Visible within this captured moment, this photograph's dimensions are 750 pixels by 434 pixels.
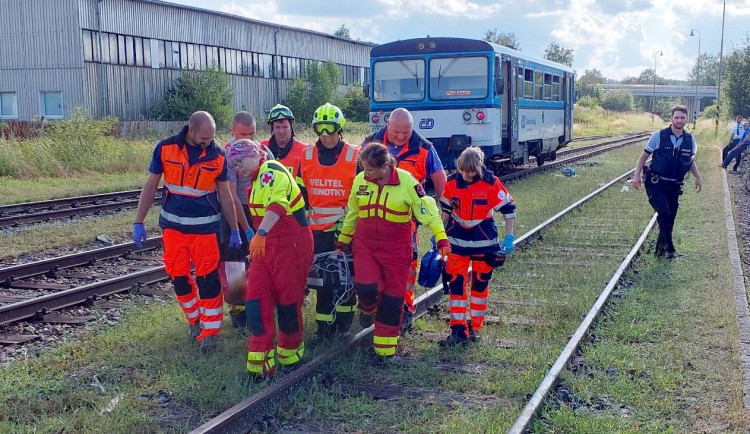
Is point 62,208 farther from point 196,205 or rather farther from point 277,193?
point 277,193

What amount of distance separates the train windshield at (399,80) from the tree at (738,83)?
31.4 m

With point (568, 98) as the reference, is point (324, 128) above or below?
below

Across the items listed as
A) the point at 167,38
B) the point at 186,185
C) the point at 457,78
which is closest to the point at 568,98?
the point at 457,78

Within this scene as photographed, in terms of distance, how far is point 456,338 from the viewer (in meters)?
6.18

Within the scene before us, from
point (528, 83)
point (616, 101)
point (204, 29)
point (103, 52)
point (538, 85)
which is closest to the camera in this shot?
point (528, 83)

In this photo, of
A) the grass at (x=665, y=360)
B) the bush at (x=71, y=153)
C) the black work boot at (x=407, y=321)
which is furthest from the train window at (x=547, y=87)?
the black work boot at (x=407, y=321)

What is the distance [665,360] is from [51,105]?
35538mm

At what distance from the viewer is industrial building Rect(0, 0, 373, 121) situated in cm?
3478

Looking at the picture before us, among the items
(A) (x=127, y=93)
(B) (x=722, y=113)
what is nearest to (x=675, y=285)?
(A) (x=127, y=93)

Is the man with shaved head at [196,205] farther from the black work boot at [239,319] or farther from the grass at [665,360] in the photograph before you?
the grass at [665,360]

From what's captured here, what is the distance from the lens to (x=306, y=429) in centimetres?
464

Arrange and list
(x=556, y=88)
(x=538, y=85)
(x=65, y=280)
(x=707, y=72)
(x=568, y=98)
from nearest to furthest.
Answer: (x=65, y=280)
(x=538, y=85)
(x=556, y=88)
(x=568, y=98)
(x=707, y=72)

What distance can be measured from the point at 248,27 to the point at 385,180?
40.8m

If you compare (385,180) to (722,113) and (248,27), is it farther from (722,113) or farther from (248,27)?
(722,113)
